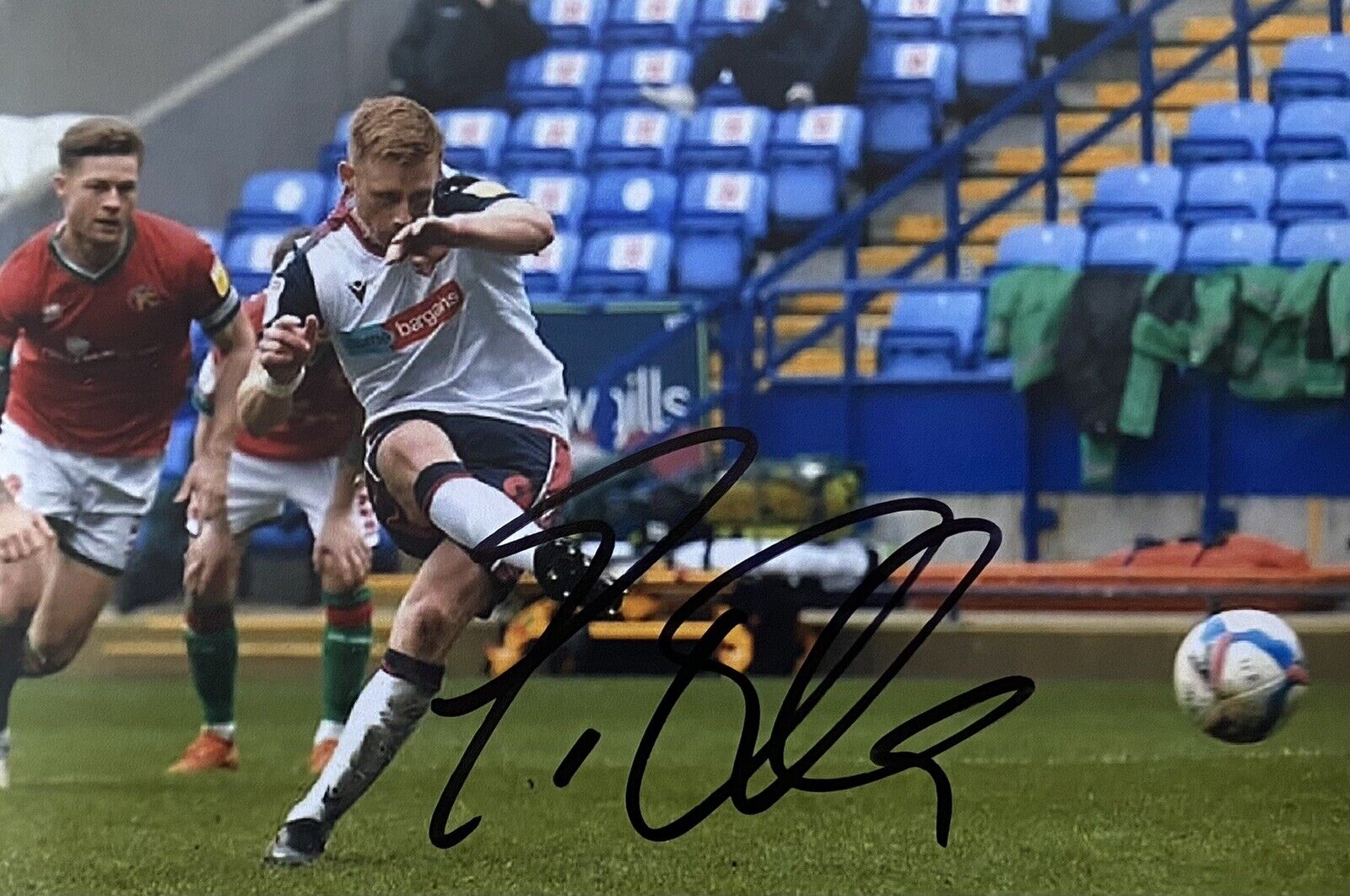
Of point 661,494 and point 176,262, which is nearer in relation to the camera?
point 661,494

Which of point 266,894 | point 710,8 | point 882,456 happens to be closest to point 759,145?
point 710,8

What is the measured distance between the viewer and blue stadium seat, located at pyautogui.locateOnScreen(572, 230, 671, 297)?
230 inches

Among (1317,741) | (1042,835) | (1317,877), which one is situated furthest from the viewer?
(1317,741)

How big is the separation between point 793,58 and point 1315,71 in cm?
98

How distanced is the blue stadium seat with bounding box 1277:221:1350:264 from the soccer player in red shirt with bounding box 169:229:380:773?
1.81m

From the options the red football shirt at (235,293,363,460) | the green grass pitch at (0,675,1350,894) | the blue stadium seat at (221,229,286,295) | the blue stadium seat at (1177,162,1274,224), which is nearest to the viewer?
the green grass pitch at (0,675,1350,894)

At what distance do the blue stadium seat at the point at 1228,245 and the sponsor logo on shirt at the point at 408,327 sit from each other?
155 cm

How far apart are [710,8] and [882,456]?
3.08 ft

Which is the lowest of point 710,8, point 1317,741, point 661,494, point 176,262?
point 1317,741

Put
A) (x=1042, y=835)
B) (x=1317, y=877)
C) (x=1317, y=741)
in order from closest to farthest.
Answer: (x=1317, y=877) < (x=1042, y=835) < (x=1317, y=741)

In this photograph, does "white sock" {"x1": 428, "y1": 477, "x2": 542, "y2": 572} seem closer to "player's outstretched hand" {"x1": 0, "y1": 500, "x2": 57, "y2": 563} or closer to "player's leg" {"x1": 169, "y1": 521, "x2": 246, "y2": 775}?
"player's leg" {"x1": 169, "y1": 521, "x2": 246, "y2": 775}

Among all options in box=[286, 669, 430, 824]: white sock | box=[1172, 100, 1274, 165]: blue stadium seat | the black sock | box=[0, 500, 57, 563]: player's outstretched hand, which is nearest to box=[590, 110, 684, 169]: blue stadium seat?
box=[1172, 100, 1274, 165]: blue stadium seat

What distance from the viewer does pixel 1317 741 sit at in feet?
22.5

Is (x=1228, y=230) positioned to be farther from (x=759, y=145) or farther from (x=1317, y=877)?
(x=1317, y=877)
